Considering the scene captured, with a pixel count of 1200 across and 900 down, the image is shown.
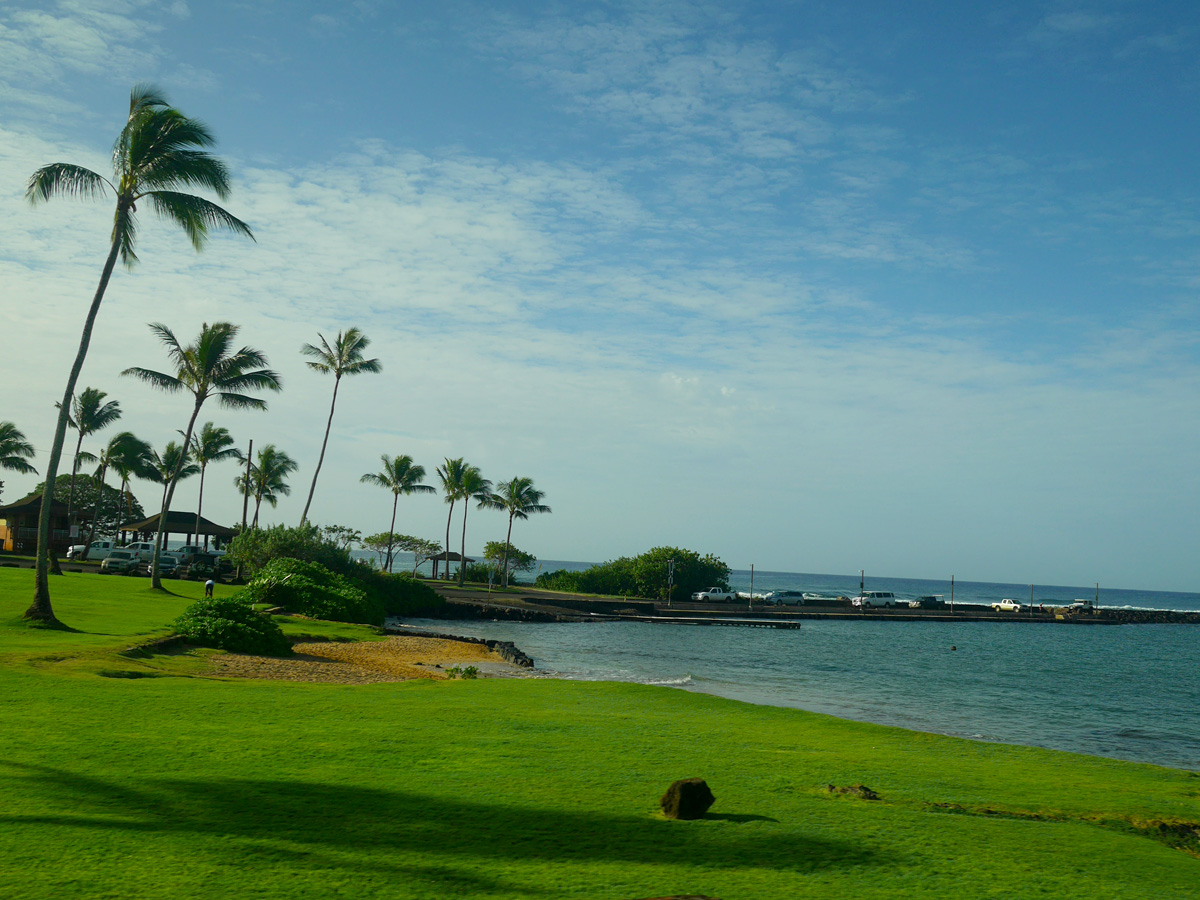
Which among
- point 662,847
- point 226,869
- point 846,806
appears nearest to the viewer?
point 226,869

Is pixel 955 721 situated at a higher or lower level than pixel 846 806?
lower

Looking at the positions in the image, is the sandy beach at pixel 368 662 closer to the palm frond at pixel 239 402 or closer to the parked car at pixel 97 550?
the palm frond at pixel 239 402

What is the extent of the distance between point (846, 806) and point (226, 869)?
18.7ft

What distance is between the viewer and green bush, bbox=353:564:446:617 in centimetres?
5309

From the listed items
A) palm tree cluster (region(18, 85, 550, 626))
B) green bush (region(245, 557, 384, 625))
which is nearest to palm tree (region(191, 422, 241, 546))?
palm tree cluster (region(18, 85, 550, 626))

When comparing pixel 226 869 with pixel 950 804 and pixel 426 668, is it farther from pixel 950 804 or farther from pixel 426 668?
pixel 426 668

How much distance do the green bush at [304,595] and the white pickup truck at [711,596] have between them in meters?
50.0

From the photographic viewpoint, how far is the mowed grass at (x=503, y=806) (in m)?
5.66

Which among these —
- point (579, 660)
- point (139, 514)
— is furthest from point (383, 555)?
point (579, 660)

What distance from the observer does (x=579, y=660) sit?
34531 millimetres

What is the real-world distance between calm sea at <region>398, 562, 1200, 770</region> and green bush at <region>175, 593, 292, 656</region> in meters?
8.59

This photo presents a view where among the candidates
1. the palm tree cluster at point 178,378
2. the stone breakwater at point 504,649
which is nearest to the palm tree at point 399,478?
the palm tree cluster at point 178,378

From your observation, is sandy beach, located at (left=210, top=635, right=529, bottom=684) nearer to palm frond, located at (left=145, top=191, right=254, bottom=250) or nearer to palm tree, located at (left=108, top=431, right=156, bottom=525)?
palm frond, located at (left=145, top=191, right=254, bottom=250)

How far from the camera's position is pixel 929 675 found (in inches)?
1560
